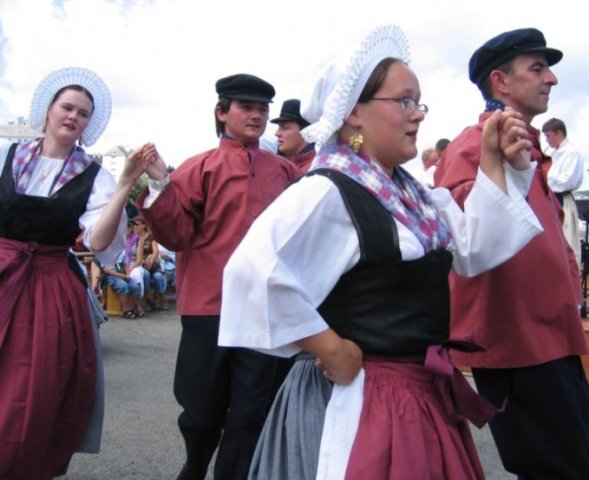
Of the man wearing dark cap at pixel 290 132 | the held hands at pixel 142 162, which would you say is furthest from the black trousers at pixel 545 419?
the man wearing dark cap at pixel 290 132

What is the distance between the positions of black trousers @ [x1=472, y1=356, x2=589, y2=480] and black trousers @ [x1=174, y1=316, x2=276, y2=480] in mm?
1181

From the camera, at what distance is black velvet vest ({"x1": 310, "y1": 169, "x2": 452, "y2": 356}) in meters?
1.76

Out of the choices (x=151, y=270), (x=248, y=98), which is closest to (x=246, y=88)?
(x=248, y=98)

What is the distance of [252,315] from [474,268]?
79 centimetres

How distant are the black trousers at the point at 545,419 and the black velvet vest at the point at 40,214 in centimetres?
187

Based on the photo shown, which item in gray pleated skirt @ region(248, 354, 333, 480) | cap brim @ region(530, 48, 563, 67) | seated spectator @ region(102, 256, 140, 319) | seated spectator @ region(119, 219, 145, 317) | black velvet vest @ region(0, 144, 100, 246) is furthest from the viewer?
seated spectator @ region(119, 219, 145, 317)

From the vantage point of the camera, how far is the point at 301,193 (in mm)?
1788

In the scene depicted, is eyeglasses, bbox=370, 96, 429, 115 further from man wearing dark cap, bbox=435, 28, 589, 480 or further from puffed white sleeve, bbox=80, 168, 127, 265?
puffed white sleeve, bbox=80, 168, 127, 265

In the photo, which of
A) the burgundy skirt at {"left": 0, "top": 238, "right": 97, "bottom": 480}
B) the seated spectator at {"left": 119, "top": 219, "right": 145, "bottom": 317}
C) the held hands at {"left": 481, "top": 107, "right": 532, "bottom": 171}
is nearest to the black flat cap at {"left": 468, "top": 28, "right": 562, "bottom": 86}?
the held hands at {"left": 481, "top": 107, "right": 532, "bottom": 171}

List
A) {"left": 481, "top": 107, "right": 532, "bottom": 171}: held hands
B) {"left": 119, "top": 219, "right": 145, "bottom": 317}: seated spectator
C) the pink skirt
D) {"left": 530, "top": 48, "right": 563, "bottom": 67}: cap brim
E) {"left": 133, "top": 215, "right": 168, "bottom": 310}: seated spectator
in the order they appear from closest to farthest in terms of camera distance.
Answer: the pink skirt, {"left": 481, "top": 107, "right": 532, "bottom": 171}: held hands, {"left": 530, "top": 48, "right": 563, "bottom": 67}: cap brim, {"left": 119, "top": 219, "right": 145, "bottom": 317}: seated spectator, {"left": 133, "top": 215, "right": 168, "bottom": 310}: seated spectator

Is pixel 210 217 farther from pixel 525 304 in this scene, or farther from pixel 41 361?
pixel 525 304

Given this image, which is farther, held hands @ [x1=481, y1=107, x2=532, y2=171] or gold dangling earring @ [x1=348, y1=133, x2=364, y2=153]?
held hands @ [x1=481, y1=107, x2=532, y2=171]

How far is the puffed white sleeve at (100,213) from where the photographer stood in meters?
3.20

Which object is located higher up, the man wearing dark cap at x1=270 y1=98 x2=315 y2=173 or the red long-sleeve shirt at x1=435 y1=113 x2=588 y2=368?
the man wearing dark cap at x1=270 y1=98 x2=315 y2=173
